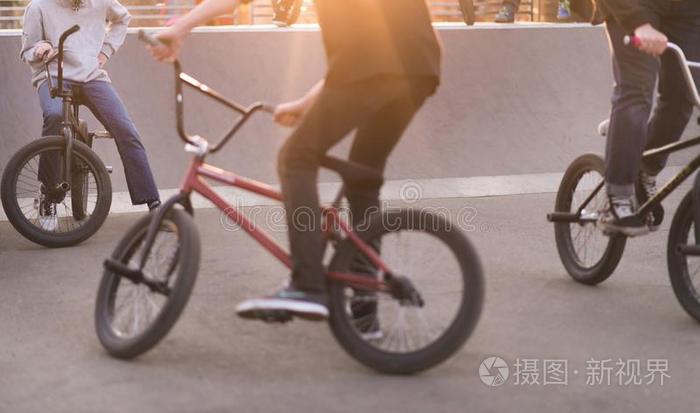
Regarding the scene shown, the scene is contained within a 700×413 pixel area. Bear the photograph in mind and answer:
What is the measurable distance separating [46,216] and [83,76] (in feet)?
2.84

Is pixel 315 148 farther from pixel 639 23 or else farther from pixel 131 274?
pixel 639 23

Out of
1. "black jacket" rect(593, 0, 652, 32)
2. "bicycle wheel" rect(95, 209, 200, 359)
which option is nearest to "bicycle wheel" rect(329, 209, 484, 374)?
"bicycle wheel" rect(95, 209, 200, 359)

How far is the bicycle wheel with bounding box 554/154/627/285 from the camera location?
19.4 feet

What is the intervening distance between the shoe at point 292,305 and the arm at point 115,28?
12.2ft

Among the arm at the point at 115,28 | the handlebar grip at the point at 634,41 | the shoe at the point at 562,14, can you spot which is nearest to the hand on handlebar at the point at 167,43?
the handlebar grip at the point at 634,41

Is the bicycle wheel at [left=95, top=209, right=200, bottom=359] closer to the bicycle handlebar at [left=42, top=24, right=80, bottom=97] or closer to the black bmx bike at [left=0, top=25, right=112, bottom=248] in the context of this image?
the black bmx bike at [left=0, top=25, right=112, bottom=248]

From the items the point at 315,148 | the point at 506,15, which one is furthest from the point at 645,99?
the point at 506,15

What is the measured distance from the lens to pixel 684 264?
5.28 m

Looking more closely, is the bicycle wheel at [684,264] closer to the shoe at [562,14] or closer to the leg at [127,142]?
the leg at [127,142]

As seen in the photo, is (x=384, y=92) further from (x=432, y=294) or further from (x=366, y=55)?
(x=432, y=294)

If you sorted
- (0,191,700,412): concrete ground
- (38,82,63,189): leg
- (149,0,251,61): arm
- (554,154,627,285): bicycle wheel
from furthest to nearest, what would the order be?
(38,82,63,189): leg < (554,154,627,285): bicycle wheel < (149,0,251,61): arm < (0,191,700,412): concrete ground

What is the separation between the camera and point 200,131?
9.15 metres

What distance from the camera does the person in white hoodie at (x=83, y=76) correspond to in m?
7.56

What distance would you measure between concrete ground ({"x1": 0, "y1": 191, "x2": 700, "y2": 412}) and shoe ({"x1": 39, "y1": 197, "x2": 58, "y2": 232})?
0.34 metres
